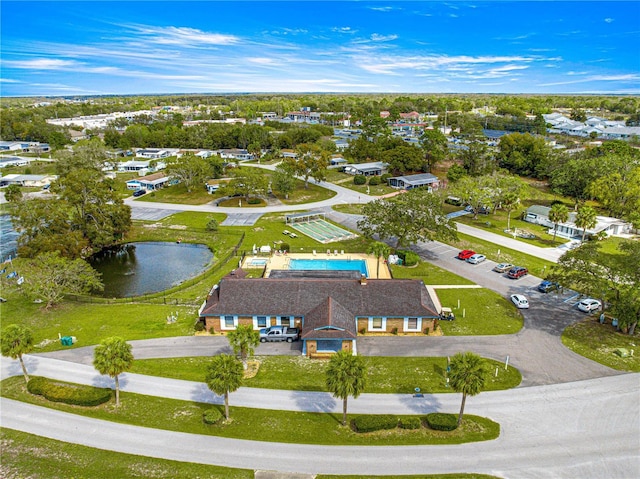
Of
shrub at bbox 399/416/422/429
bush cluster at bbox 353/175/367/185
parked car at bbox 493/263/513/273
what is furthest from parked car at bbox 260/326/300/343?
bush cluster at bbox 353/175/367/185

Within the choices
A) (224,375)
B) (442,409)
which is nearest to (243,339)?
(224,375)

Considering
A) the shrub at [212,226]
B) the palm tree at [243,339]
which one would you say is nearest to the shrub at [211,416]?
the palm tree at [243,339]

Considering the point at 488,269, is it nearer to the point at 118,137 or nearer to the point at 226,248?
the point at 226,248

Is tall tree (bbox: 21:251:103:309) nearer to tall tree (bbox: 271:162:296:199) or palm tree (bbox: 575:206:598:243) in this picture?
tall tree (bbox: 271:162:296:199)

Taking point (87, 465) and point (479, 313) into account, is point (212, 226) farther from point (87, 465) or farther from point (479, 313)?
point (87, 465)

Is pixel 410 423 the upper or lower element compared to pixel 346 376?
lower

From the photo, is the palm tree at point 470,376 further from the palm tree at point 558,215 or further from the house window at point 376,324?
the palm tree at point 558,215

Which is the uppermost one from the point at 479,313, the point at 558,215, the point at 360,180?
the point at 558,215

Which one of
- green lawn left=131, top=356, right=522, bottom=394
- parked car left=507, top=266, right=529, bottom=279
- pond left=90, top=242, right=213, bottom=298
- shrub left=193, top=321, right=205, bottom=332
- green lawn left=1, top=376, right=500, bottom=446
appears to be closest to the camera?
green lawn left=1, top=376, right=500, bottom=446
